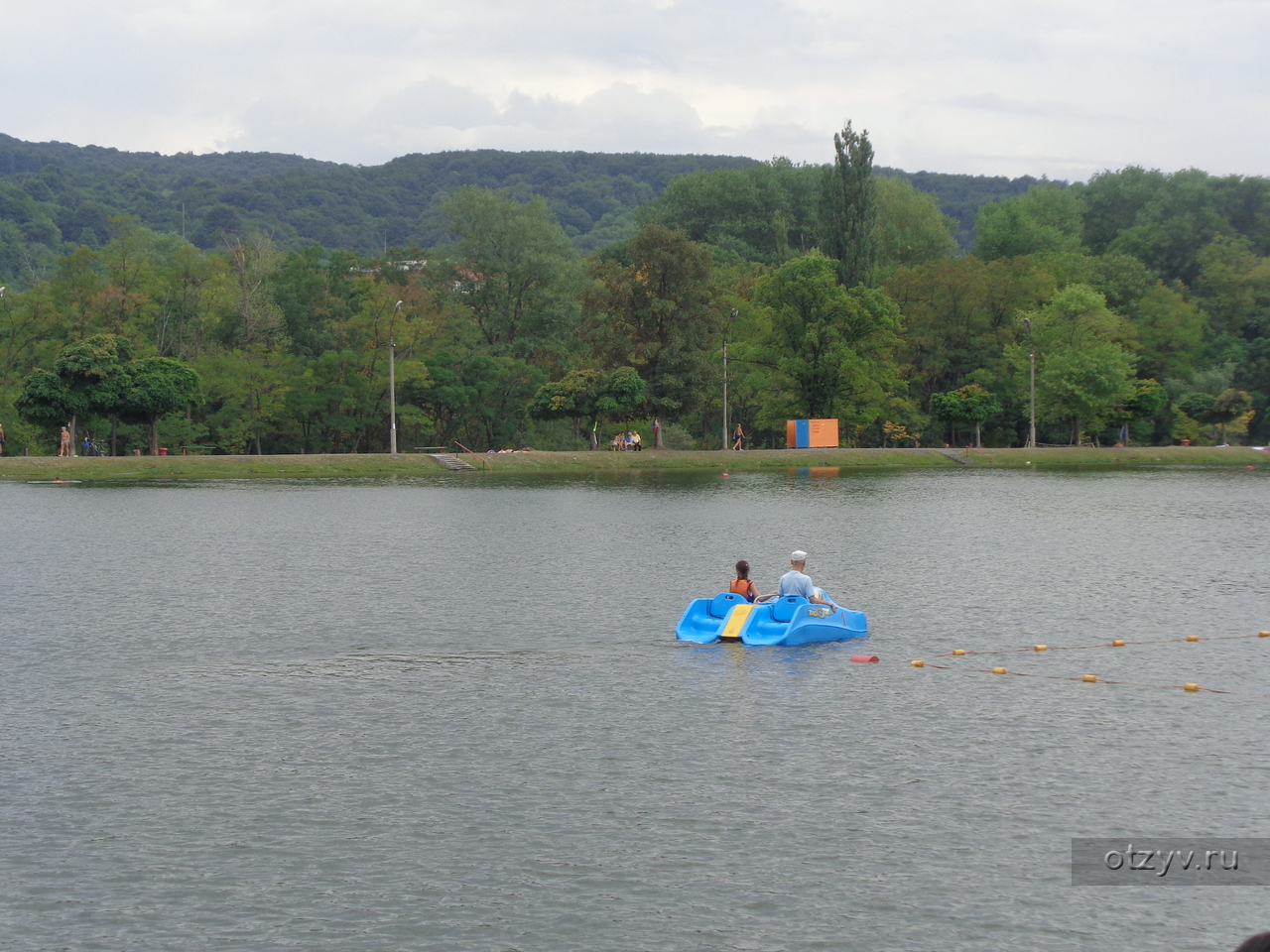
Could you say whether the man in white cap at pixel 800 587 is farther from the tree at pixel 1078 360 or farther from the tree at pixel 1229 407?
the tree at pixel 1229 407

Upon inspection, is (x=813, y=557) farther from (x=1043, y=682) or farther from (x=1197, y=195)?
(x=1197, y=195)

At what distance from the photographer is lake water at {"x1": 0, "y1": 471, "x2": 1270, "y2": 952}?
1252cm

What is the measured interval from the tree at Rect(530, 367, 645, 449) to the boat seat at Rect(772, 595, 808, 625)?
64.9 m

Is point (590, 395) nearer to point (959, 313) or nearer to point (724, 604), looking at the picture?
point (959, 313)

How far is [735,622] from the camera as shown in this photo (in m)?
25.5

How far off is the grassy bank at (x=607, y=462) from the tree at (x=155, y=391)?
360 cm

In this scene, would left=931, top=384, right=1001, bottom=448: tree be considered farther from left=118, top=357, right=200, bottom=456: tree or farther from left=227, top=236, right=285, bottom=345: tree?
left=118, top=357, right=200, bottom=456: tree

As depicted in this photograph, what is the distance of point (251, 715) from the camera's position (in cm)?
2003

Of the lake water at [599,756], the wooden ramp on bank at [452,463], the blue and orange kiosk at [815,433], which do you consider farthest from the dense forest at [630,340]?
the lake water at [599,756]

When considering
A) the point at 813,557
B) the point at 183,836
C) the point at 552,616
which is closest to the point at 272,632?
the point at 552,616

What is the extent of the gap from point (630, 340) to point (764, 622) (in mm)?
71562

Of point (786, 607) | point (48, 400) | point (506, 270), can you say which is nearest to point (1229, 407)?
point (506, 270)

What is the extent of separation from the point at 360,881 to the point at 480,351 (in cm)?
9104

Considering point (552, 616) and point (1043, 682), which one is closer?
point (1043, 682)
